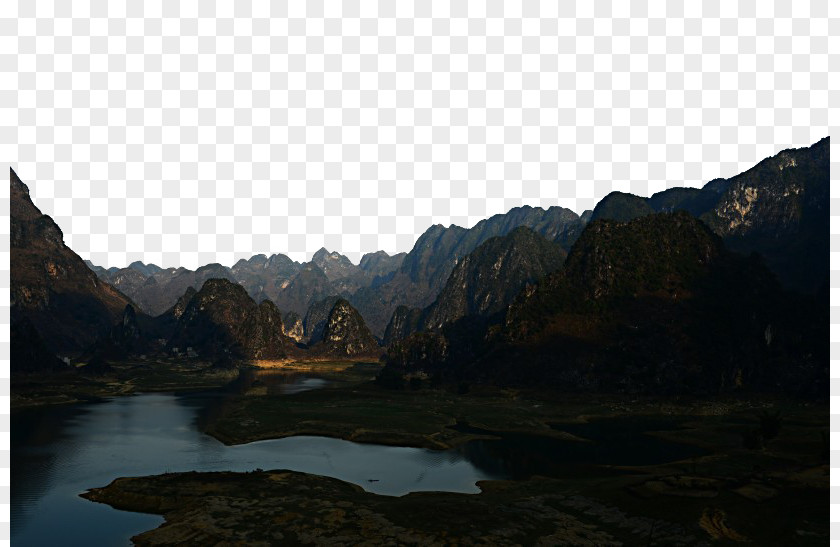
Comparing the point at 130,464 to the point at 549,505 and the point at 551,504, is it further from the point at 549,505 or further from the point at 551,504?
the point at 551,504

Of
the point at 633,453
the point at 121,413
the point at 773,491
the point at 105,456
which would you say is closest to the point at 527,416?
the point at 633,453

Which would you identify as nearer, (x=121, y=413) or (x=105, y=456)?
(x=105, y=456)

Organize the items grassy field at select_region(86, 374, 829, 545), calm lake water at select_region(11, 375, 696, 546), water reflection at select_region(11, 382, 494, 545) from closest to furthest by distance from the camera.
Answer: grassy field at select_region(86, 374, 829, 545) → water reflection at select_region(11, 382, 494, 545) → calm lake water at select_region(11, 375, 696, 546)

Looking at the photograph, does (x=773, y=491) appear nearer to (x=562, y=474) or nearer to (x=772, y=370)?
(x=562, y=474)

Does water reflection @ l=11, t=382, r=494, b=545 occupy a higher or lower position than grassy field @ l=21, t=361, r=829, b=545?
lower

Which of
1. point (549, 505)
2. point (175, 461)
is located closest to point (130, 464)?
point (175, 461)

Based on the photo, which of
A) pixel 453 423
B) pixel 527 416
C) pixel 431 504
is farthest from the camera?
pixel 527 416

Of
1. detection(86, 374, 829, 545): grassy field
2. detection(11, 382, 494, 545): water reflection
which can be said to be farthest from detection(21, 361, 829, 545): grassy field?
detection(11, 382, 494, 545): water reflection

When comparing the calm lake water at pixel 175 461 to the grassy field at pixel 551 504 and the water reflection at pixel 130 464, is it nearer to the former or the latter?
the water reflection at pixel 130 464

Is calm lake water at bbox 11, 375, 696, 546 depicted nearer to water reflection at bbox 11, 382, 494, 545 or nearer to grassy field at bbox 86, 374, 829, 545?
water reflection at bbox 11, 382, 494, 545
